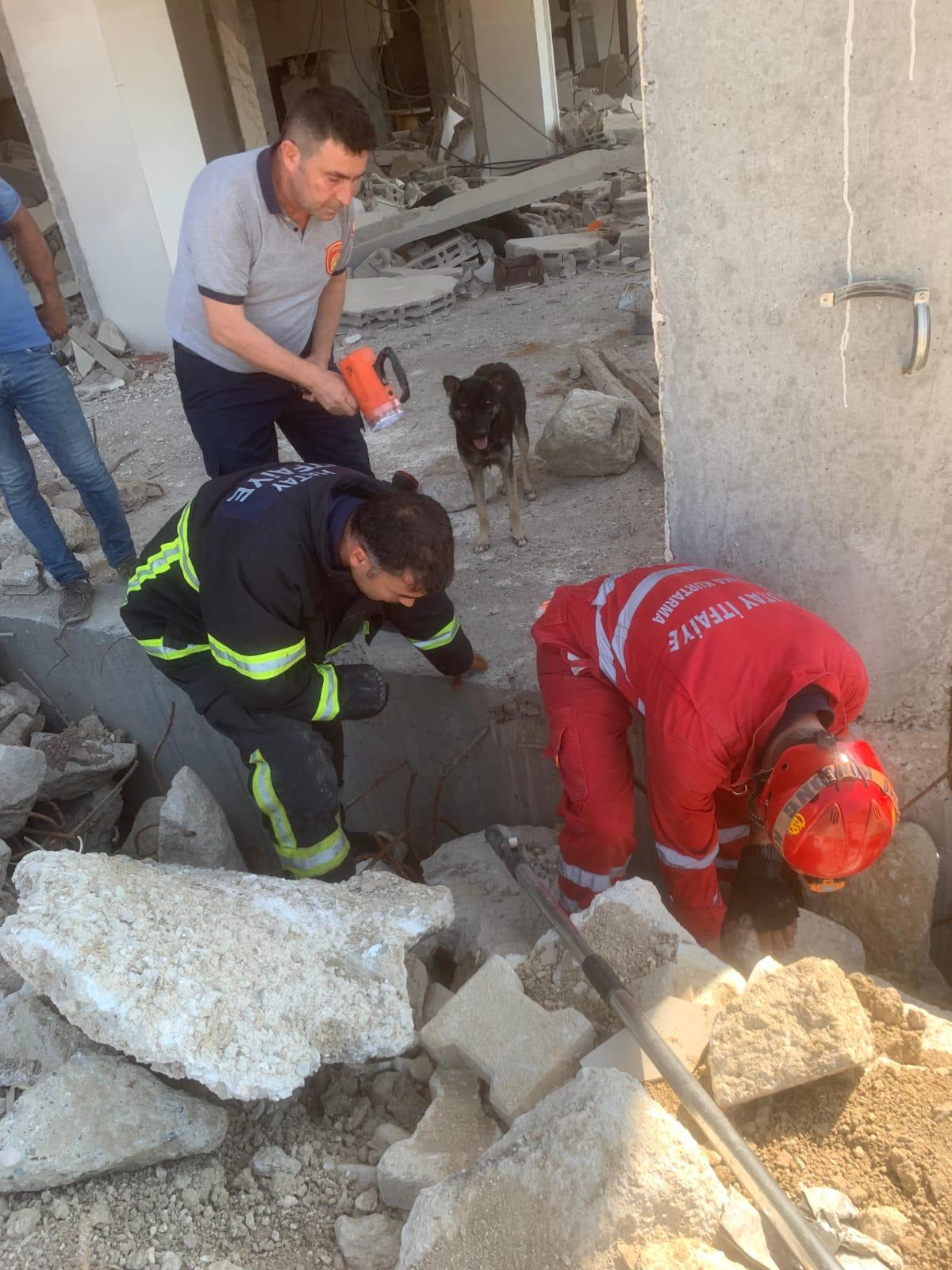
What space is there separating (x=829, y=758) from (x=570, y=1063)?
0.97 metres

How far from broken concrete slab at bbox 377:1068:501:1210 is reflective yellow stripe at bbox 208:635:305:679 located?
129 cm

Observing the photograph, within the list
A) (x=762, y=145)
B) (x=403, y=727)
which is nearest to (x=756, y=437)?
(x=762, y=145)

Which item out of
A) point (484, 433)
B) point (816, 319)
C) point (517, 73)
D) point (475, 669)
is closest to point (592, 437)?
point (484, 433)

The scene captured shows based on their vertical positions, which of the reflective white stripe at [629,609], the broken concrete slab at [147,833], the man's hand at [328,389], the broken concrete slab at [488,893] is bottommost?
the broken concrete slab at [147,833]

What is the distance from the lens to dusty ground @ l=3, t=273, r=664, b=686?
4.72 meters

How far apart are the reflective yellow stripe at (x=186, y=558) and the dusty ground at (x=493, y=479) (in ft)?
4.33

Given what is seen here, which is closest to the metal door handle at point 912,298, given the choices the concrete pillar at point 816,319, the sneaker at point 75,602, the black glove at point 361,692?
the concrete pillar at point 816,319

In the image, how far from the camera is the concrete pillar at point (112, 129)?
8.70 metres

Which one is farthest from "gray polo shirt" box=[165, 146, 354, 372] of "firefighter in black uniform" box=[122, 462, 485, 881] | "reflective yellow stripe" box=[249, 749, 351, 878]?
"reflective yellow stripe" box=[249, 749, 351, 878]

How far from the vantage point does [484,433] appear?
16.3 ft

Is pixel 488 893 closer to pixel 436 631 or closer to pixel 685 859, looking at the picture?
pixel 685 859

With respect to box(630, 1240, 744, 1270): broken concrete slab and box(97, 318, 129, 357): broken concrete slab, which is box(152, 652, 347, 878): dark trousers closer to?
box(630, 1240, 744, 1270): broken concrete slab

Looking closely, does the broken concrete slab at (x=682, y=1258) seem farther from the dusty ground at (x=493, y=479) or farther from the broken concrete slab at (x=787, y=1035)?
the dusty ground at (x=493, y=479)

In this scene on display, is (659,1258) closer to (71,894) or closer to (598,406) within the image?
(71,894)
